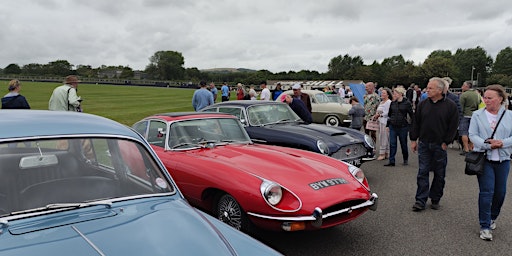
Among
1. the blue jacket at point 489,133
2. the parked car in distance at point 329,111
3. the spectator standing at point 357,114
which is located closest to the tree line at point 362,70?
the parked car in distance at point 329,111

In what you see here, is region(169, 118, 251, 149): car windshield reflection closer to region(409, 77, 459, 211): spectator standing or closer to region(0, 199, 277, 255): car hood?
region(409, 77, 459, 211): spectator standing

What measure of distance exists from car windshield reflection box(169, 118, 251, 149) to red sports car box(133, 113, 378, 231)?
0.04 feet

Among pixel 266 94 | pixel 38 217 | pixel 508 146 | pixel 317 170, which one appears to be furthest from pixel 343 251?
pixel 266 94

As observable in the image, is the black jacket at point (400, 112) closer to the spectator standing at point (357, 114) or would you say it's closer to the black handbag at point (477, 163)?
the spectator standing at point (357, 114)

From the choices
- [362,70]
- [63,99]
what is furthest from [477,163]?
[362,70]

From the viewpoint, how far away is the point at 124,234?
200cm

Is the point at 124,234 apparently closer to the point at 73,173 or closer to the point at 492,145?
A: the point at 73,173

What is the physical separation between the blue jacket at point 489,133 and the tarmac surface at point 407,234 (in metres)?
1.03

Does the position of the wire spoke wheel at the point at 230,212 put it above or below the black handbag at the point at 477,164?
below

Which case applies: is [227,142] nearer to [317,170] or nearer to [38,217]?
[317,170]

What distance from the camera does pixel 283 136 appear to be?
269 inches

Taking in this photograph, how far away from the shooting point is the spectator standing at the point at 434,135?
5.07 m

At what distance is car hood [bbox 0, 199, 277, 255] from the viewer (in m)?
1.84

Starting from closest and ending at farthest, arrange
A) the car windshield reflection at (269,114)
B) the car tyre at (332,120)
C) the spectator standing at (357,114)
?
1. the car windshield reflection at (269,114)
2. the spectator standing at (357,114)
3. the car tyre at (332,120)
